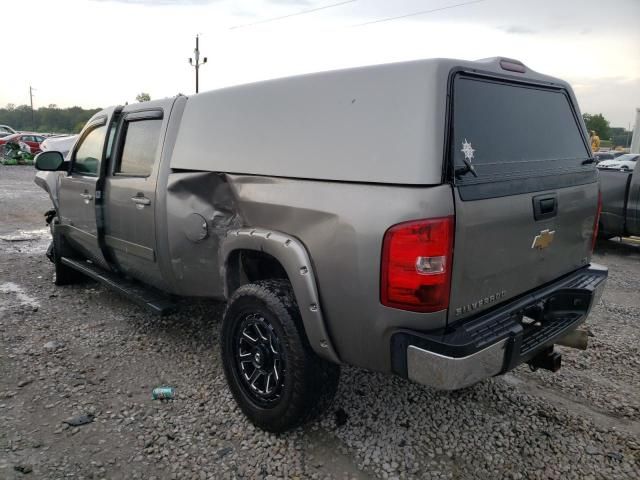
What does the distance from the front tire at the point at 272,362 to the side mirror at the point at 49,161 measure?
9.28 feet

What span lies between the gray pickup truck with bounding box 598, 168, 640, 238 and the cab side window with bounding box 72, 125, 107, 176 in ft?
23.0

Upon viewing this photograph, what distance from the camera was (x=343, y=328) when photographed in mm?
2352

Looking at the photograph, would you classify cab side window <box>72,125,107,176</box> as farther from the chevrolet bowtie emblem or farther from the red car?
the red car

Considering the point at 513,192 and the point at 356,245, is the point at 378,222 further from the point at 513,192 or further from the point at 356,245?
the point at 513,192

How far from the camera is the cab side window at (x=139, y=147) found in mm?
3727

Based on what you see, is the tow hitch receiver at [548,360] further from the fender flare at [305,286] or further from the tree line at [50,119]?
the tree line at [50,119]

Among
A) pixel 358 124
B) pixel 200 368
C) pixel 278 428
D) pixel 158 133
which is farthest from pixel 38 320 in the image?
pixel 358 124

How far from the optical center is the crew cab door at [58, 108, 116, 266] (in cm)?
435

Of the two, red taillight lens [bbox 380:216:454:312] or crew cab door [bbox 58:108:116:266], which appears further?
crew cab door [bbox 58:108:116:266]

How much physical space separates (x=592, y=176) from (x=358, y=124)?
5.85ft

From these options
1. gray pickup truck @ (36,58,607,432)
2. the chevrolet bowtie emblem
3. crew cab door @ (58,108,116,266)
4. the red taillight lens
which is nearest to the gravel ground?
gray pickup truck @ (36,58,607,432)

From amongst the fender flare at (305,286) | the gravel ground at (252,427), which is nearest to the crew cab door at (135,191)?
the gravel ground at (252,427)

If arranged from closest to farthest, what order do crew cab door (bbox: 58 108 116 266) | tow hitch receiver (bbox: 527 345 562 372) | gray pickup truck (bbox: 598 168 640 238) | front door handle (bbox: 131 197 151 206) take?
1. tow hitch receiver (bbox: 527 345 562 372)
2. front door handle (bbox: 131 197 151 206)
3. crew cab door (bbox: 58 108 116 266)
4. gray pickup truck (bbox: 598 168 640 238)

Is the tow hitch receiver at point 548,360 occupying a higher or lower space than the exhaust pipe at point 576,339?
lower
